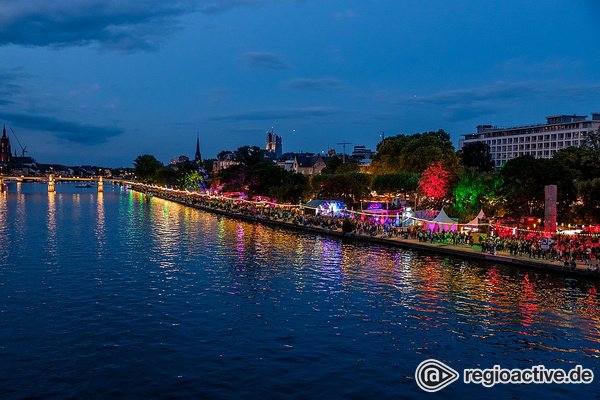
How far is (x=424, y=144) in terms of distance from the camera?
95.8 m

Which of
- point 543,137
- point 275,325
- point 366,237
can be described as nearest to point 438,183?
point 366,237

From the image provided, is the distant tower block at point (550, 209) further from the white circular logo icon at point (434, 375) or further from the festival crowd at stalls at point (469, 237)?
the white circular logo icon at point (434, 375)

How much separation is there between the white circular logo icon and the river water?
1.26 ft

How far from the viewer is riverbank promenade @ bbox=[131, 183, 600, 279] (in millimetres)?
40594

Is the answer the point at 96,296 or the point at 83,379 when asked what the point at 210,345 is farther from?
the point at 96,296

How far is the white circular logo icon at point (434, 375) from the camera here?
19641mm

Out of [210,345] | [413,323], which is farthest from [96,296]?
[413,323]

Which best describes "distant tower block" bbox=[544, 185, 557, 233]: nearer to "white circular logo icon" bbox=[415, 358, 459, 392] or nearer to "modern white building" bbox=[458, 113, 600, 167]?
"white circular logo icon" bbox=[415, 358, 459, 392]

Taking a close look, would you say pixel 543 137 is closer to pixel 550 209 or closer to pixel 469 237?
pixel 469 237

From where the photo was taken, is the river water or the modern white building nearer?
the river water

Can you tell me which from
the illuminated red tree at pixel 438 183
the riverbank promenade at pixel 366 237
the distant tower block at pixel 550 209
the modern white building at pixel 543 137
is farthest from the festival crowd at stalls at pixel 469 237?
the modern white building at pixel 543 137

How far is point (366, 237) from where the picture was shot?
5941 centimetres

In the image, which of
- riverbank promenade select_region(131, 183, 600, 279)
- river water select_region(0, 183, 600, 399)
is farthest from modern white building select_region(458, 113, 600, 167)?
river water select_region(0, 183, 600, 399)

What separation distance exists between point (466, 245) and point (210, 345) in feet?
110
